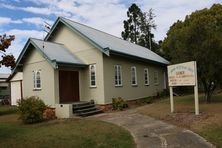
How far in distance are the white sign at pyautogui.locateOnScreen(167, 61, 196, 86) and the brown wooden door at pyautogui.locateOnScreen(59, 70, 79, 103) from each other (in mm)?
7442

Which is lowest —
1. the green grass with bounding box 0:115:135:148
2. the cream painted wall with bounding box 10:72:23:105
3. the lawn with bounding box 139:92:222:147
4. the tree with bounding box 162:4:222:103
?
the green grass with bounding box 0:115:135:148

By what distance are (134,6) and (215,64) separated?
145ft

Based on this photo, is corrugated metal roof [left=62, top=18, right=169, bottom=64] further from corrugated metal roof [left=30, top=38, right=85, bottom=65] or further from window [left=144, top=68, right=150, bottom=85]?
corrugated metal roof [left=30, top=38, right=85, bottom=65]

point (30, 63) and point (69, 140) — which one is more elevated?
point (30, 63)

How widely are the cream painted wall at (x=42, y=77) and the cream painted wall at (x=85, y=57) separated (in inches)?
97.5

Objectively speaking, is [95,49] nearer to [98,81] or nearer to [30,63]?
[98,81]

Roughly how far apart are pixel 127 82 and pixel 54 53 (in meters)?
6.25

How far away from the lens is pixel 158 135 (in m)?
10.9

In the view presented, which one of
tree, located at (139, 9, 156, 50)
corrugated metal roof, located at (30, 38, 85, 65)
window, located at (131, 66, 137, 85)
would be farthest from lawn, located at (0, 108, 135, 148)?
tree, located at (139, 9, 156, 50)

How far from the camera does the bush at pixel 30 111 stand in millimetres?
15969

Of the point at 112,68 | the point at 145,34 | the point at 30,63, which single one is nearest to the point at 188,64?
the point at 112,68

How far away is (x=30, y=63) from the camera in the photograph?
69.8 feet

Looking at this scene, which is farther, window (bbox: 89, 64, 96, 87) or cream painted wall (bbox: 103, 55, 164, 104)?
window (bbox: 89, 64, 96, 87)

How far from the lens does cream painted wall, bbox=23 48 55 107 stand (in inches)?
754
